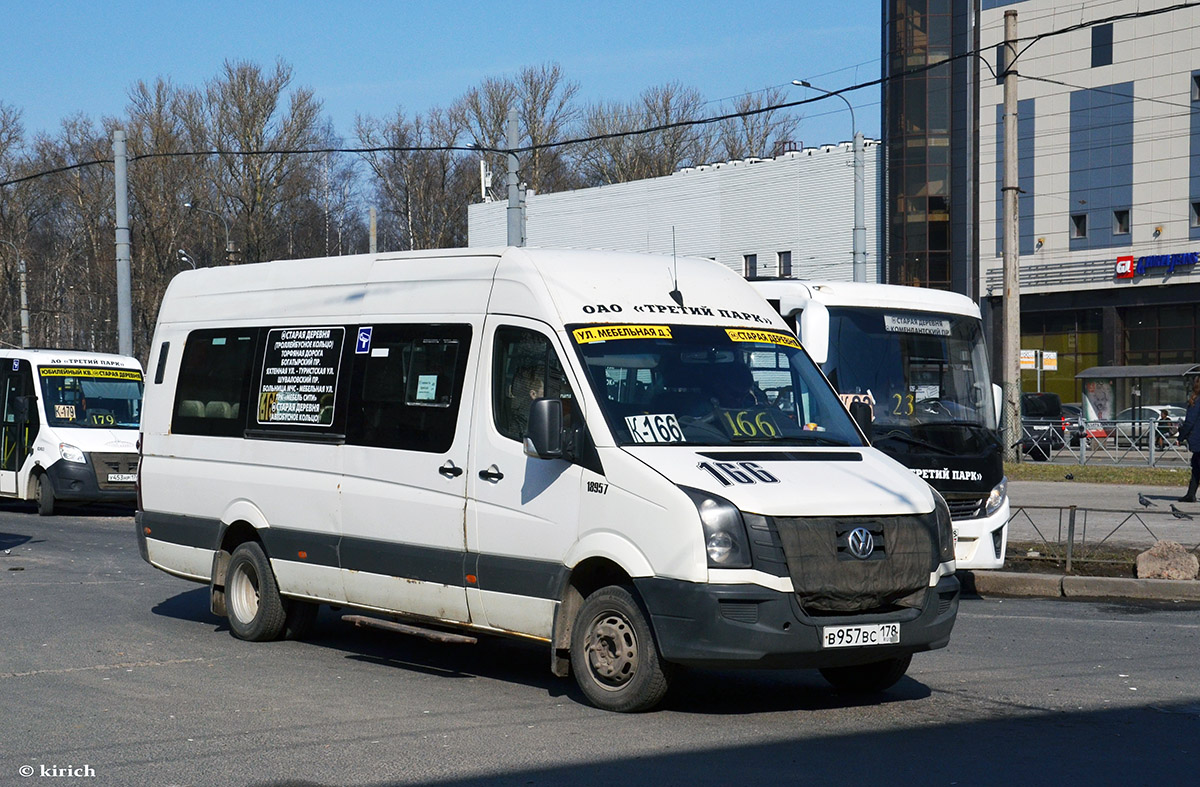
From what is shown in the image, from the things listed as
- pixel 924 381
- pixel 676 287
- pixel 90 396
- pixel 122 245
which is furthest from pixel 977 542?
pixel 122 245

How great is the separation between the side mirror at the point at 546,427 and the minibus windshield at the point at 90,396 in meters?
16.8

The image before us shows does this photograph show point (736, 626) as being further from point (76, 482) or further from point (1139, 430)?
point (1139, 430)

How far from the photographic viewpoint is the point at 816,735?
671cm

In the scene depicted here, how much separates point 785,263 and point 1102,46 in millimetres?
14331

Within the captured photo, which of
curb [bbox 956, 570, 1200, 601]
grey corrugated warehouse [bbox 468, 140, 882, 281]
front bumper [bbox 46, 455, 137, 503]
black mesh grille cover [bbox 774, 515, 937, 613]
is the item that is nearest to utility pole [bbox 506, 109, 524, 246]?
front bumper [bbox 46, 455, 137, 503]

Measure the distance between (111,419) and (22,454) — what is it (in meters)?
1.47

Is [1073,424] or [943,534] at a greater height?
[943,534]

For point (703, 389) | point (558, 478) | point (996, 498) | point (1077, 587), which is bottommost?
point (1077, 587)

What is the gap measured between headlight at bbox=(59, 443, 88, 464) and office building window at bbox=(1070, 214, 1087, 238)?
38142mm

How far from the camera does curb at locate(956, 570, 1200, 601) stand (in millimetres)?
12195

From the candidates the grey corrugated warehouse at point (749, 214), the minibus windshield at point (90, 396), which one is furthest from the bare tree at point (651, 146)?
the minibus windshield at point (90, 396)

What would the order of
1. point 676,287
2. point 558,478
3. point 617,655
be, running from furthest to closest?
point 676,287
point 558,478
point 617,655

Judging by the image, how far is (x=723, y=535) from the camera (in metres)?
6.71

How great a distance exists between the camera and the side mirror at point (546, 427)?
23.9ft
